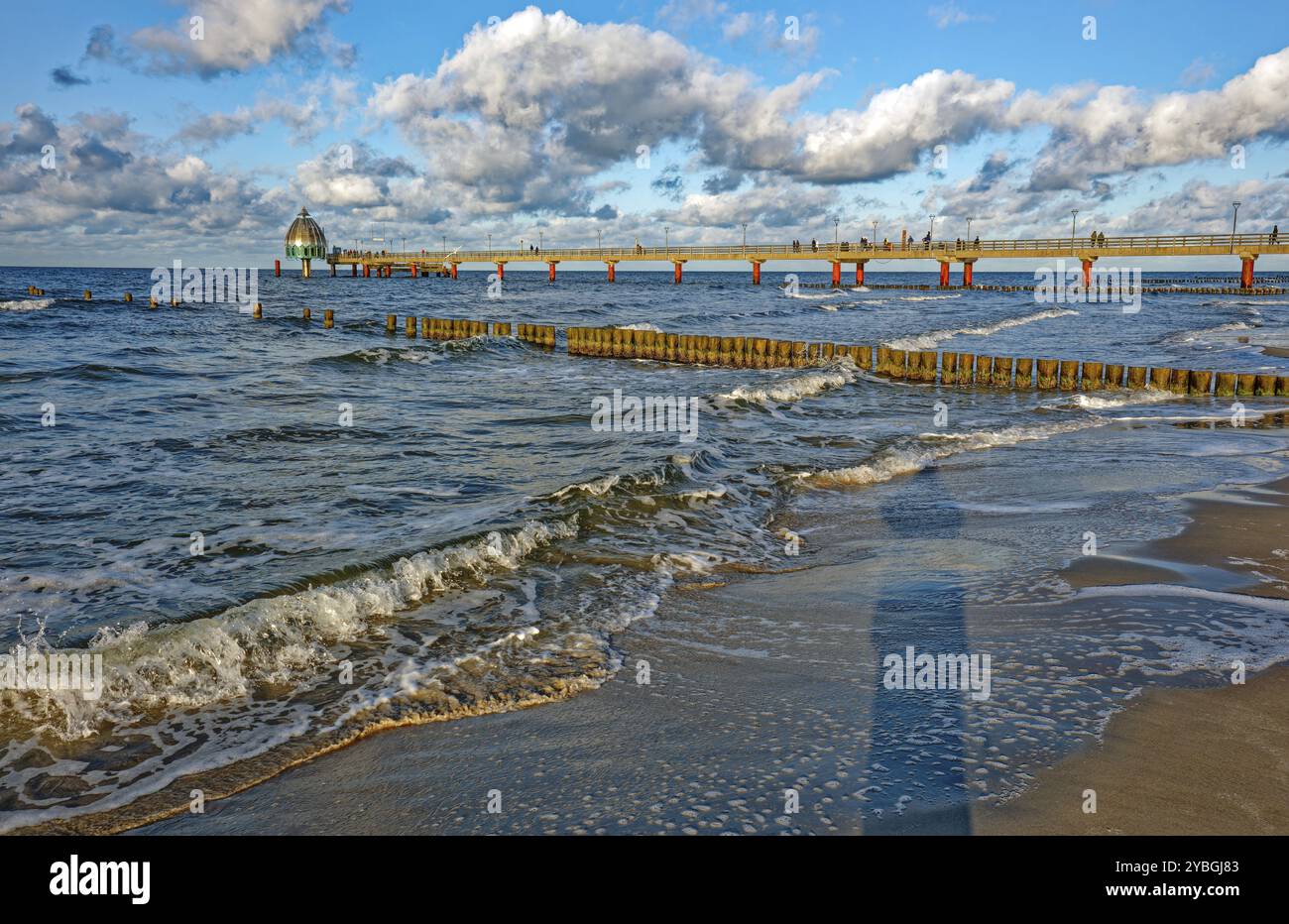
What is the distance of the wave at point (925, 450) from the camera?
14.4 m

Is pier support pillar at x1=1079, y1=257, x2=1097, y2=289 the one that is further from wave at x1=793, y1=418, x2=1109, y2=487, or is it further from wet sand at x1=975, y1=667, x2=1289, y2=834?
wet sand at x1=975, y1=667, x2=1289, y2=834

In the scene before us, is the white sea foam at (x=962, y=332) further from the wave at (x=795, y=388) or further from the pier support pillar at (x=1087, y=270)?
the pier support pillar at (x=1087, y=270)

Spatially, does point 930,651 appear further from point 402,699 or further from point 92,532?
point 92,532

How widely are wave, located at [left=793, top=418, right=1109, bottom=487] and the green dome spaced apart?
14780 cm

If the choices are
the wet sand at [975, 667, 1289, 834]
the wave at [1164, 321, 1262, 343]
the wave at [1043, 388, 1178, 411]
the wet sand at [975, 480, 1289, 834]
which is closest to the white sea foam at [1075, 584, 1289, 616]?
the wet sand at [975, 480, 1289, 834]

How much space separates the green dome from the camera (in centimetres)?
14768

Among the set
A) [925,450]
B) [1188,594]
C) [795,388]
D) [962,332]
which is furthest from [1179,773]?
[962,332]

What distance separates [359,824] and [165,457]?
11942 millimetres

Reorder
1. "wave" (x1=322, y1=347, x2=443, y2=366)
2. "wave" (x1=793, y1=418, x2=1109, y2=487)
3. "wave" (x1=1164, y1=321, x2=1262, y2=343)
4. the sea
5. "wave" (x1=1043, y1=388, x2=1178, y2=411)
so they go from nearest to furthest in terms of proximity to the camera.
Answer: the sea
"wave" (x1=793, y1=418, x2=1109, y2=487)
"wave" (x1=1043, y1=388, x2=1178, y2=411)
"wave" (x1=322, y1=347, x2=443, y2=366)
"wave" (x1=1164, y1=321, x2=1262, y2=343)

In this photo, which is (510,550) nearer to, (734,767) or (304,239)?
(734,767)

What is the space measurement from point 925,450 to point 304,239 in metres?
152

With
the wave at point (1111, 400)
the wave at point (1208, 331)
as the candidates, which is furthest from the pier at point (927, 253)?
the wave at point (1111, 400)

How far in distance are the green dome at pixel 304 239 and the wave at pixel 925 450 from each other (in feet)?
485
